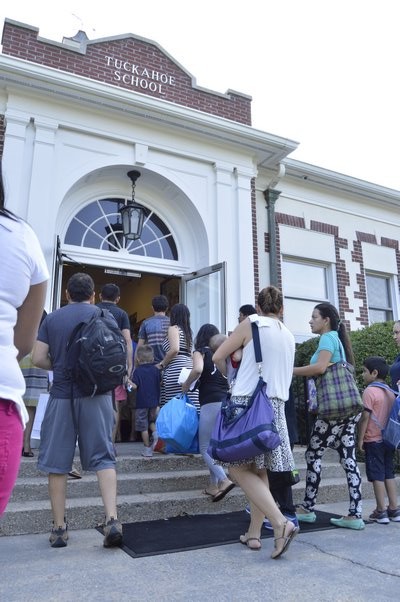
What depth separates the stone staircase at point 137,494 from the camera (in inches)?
147

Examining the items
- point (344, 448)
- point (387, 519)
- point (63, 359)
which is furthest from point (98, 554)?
point (387, 519)

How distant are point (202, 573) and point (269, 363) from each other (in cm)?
130

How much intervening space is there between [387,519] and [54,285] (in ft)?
16.0

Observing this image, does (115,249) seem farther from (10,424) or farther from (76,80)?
(10,424)

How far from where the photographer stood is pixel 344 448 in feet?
13.2

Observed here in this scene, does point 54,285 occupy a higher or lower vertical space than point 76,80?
lower

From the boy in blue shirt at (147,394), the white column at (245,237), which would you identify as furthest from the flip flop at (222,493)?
the white column at (245,237)

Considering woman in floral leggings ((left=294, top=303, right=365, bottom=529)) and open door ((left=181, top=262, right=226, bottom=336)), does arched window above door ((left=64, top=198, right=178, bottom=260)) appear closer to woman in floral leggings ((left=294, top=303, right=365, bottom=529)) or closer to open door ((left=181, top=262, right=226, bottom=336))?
open door ((left=181, top=262, right=226, bottom=336))

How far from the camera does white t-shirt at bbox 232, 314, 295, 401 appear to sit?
3.24m

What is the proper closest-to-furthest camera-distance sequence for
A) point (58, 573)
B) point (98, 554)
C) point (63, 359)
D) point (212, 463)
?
point (58, 573)
point (98, 554)
point (63, 359)
point (212, 463)

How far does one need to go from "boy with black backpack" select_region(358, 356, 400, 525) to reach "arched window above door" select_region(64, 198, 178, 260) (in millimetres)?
4685

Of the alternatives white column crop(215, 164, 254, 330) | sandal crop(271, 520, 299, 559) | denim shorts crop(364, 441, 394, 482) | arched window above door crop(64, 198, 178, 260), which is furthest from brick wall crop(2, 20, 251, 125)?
sandal crop(271, 520, 299, 559)

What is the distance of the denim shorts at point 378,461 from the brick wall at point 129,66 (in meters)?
6.36

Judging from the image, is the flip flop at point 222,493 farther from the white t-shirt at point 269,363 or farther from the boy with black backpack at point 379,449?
the white t-shirt at point 269,363
